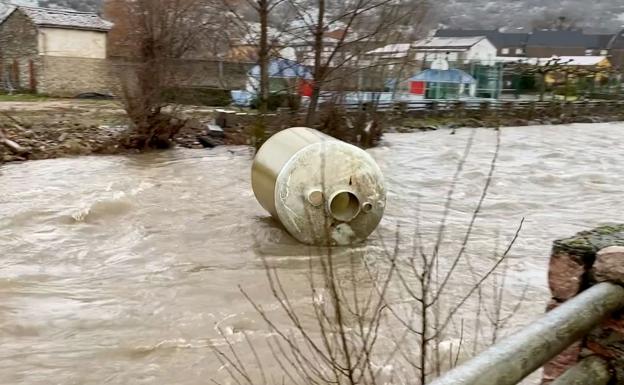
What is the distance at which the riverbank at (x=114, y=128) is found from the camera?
1844 centimetres

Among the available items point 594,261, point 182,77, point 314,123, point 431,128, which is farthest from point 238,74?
point 594,261

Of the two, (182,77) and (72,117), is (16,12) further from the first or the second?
(182,77)

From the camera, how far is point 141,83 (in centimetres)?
1891

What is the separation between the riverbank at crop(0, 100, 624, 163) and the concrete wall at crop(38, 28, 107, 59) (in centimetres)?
936

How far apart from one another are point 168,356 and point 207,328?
64 centimetres

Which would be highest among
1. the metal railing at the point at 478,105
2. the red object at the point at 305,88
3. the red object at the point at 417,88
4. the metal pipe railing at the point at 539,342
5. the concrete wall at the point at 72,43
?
the concrete wall at the point at 72,43

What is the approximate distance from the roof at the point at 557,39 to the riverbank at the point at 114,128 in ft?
212

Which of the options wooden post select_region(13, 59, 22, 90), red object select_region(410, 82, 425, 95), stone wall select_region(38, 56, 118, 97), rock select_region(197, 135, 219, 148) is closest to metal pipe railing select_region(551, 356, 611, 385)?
rock select_region(197, 135, 219, 148)

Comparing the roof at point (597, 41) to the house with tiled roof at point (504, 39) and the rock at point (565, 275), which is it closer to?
the house with tiled roof at point (504, 39)

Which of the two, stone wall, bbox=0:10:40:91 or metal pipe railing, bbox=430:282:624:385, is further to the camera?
stone wall, bbox=0:10:40:91

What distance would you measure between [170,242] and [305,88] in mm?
11429

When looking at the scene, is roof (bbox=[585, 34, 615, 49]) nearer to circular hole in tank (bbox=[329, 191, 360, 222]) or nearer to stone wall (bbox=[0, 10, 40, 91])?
stone wall (bbox=[0, 10, 40, 91])

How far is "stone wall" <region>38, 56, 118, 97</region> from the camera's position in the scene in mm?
34625

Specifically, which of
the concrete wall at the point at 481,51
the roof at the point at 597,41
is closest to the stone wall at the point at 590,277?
the concrete wall at the point at 481,51
